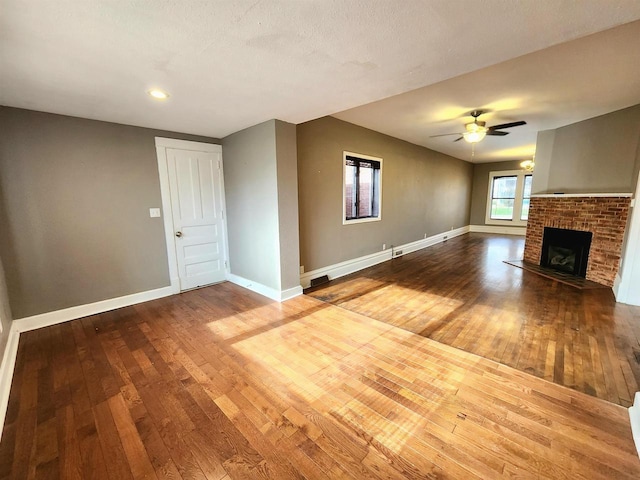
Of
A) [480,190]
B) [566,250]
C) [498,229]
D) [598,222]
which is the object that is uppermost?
[480,190]

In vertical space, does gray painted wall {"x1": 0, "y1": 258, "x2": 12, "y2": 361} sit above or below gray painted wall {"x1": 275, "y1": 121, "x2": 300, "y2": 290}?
below

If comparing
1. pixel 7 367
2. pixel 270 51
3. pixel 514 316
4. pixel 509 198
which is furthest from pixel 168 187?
pixel 509 198

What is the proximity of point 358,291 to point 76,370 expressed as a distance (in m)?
3.18

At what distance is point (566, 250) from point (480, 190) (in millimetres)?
5790

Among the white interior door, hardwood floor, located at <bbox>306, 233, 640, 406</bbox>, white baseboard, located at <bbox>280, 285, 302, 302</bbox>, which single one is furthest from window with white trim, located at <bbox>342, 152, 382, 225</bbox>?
the white interior door

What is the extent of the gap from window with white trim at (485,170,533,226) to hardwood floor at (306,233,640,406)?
17.5 ft

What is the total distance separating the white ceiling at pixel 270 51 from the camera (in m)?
1.38

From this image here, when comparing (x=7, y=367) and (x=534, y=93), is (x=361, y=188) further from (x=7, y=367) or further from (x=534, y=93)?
(x=7, y=367)

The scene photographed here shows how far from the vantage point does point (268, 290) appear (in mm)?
3773

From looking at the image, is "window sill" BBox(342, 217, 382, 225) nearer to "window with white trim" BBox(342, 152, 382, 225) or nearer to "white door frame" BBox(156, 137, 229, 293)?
"window with white trim" BBox(342, 152, 382, 225)

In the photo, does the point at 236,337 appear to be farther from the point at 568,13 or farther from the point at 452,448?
→ the point at 568,13

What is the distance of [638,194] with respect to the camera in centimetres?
322

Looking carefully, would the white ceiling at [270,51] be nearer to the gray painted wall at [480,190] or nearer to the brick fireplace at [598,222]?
the brick fireplace at [598,222]

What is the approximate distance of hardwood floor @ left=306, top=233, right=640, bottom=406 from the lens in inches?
83.7
